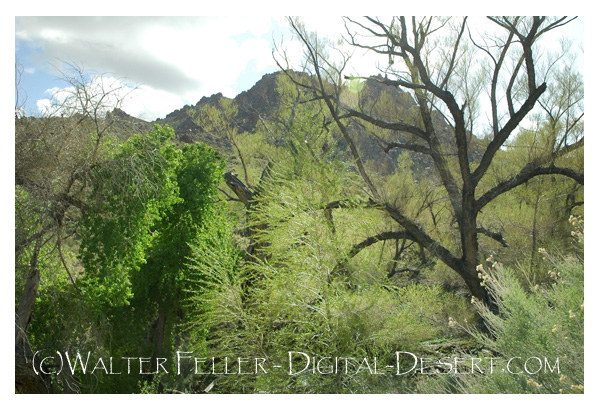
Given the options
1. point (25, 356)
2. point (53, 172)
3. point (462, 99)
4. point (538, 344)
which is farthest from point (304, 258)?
point (462, 99)

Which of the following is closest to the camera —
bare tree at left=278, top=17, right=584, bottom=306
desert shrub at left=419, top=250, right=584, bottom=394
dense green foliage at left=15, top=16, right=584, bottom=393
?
desert shrub at left=419, top=250, right=584, bottom=394

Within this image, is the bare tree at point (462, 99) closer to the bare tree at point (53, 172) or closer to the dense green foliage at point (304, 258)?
the dense green foliage at point (304, 258)

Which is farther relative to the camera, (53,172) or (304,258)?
(53,172)

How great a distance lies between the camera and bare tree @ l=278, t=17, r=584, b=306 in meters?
5.28

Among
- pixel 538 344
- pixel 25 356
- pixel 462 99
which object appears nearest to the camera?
pixel 538 344

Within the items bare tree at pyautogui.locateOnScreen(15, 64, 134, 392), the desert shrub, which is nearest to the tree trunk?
bare tree at pyautogui.locateOnScreen(15, 64, 134, 392)

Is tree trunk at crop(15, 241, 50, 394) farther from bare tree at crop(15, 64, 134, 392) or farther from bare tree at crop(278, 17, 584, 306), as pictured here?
bare tree at crop(278, 17, 584, 306)

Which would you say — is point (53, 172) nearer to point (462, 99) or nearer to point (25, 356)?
point (25, 356)

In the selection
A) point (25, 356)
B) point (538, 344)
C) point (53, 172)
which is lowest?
point (25, 356)

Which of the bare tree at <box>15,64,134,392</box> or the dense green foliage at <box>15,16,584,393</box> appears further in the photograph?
the bare tree at <box>15,64,134,392</box>

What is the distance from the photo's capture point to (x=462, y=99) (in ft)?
20.5

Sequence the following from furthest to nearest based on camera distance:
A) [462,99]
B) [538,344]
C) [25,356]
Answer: [462,99]
[25,356]
[538,344]

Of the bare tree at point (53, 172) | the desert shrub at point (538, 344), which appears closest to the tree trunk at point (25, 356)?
the bare tree at point (53, 172)

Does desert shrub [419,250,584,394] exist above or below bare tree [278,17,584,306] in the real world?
below
